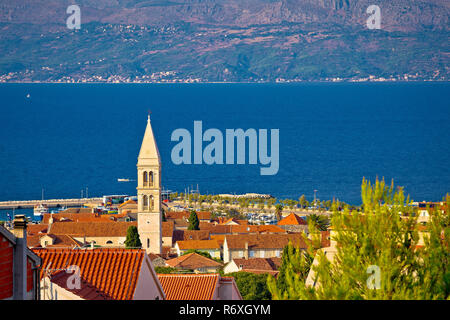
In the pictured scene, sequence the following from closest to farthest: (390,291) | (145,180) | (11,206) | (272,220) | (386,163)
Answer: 1. (390,291)
2. (145,180)
3. (272,220)
4. (11,206)
5. (386,163)

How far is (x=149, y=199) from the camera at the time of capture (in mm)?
51562

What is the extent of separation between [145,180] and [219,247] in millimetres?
6678

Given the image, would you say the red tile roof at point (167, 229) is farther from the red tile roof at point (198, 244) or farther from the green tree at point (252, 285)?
the green tree at point (252, 285)

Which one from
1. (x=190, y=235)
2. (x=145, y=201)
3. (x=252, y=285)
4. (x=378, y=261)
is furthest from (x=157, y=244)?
(x=378, y=261)

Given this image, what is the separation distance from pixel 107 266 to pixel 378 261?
127 inches

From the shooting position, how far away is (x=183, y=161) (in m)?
146

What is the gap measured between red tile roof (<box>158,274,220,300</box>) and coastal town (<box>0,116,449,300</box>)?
0.02 metres

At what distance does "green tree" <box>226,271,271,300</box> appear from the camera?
118ft

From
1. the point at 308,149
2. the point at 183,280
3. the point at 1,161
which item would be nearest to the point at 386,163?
the point at 308,149

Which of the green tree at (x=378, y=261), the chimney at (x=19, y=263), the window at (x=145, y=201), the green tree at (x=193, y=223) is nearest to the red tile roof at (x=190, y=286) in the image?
the green tree at (x=378, y=261)

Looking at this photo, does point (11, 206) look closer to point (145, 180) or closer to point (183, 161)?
point (145, 180)

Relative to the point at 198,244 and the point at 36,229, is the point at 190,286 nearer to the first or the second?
the point at 198,244

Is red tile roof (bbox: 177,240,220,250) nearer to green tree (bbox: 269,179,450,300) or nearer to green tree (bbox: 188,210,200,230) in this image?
green tree (bbox: 188,210,200,230)
